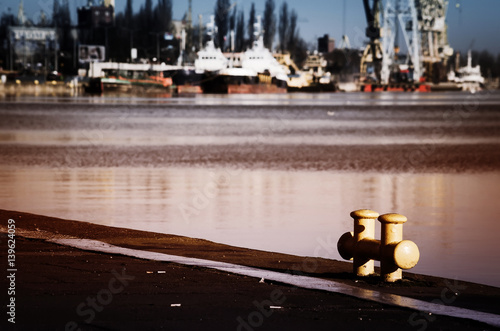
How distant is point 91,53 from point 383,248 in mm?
177407

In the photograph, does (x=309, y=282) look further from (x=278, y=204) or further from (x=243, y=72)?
(x=243, y=72)

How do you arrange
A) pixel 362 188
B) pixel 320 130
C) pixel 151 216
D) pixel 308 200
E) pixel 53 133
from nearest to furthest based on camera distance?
pixel 151 216 → pixel 308 200 → pixel 362 188 → pixel 53 133 → pixel 320 130

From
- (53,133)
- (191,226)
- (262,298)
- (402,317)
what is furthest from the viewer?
(53,133)

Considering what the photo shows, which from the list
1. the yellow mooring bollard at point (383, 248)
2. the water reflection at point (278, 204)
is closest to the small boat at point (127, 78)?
the water reflection at point (278, 204)

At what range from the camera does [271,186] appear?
73.0 ft

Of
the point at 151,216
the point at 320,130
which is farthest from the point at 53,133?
the point at 151,216

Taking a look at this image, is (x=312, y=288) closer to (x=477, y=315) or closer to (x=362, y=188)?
(x=477, y=315)

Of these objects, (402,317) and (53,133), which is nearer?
(402,317)

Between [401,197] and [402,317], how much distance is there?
13846mm

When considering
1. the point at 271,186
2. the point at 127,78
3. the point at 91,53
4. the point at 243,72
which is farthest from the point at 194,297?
the point at 91,53

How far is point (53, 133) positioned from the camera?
150 ft

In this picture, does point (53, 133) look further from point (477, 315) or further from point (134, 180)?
point (477, 315)

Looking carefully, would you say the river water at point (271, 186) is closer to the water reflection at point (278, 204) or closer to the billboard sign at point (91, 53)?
the water reflection at point (278, 204)

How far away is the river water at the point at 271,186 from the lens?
14.2 meters
